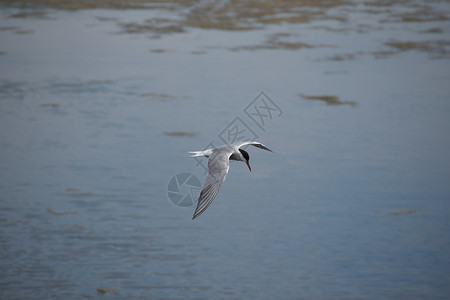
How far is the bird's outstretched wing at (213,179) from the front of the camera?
5.35 metres

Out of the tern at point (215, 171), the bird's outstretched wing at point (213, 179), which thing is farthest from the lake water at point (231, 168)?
the bird's outstretched wing at point (213, 179)

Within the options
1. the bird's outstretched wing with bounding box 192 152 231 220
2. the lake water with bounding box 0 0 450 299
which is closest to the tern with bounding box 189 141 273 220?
the bird's outstretched wing with bounding box 192 152 231 220

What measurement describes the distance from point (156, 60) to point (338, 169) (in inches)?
332

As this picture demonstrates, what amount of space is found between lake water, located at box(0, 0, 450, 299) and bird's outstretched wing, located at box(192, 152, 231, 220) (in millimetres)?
1918

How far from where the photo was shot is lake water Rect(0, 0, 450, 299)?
779 centimetres

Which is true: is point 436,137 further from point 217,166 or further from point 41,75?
point 41,75

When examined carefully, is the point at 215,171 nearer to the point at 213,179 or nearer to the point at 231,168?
the point at 213,179

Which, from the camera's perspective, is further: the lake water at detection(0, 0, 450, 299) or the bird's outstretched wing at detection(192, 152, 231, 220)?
the lake water at detection(0, 0, 450, 299)

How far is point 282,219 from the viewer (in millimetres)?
8828

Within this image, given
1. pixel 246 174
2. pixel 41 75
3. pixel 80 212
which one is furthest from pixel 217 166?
pixel 41 75

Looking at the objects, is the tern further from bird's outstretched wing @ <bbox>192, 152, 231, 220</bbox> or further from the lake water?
the lake water

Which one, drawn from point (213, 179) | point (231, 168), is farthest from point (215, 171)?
point (231, 168)

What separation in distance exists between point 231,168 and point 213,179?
4.94 metres

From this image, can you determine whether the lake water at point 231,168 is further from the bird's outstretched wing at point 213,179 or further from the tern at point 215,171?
the bird's outstretched wing at point 213,179
